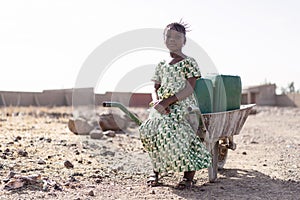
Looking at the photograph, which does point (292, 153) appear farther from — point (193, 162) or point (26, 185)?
point (26, 185)

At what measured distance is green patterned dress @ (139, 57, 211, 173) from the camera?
3.83 m

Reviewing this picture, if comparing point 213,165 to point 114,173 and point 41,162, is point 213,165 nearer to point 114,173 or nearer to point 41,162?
point 114,173

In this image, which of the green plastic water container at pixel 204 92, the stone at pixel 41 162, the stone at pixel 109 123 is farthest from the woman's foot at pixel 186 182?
the stone at pixel 109 123

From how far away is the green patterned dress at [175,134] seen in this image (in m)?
3.83

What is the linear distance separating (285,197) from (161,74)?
1.73m

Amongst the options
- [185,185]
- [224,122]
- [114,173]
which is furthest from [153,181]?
[224,122]

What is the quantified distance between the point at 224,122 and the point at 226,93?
1.14 feet

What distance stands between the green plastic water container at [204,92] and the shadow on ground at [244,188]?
85 centimetres

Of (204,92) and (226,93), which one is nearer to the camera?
(204,92)

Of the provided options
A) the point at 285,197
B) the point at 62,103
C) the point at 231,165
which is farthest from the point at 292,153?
the point at 62,103

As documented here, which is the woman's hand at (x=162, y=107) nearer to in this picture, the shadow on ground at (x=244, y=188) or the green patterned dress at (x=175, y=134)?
the green patterned dress at (x=175, y=134)

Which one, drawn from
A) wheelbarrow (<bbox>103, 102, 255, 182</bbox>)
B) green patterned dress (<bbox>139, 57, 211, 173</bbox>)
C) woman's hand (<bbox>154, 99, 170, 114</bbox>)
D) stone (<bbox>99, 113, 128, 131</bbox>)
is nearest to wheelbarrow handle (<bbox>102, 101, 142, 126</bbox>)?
wheelbarrow (<bbox>103, 102, 255, 182</bbox>)

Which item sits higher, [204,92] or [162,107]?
[204,92]

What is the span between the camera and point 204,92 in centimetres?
433
